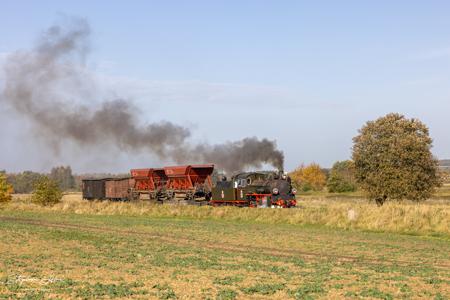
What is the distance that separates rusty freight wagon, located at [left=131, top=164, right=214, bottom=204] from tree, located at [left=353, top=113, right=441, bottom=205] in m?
16.1

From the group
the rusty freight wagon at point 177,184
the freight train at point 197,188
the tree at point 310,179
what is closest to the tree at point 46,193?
the freight train at point 197,188

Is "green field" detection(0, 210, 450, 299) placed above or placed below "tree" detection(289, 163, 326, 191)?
below

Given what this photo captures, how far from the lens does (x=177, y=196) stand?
6097 centimetres

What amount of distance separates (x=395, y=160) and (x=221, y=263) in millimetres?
42515

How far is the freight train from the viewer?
169ft

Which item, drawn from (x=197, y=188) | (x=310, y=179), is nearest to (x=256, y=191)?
(x=197, y=188)

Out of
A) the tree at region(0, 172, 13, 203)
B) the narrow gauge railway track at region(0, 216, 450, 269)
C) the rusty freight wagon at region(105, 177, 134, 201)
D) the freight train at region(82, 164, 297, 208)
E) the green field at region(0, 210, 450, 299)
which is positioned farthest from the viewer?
the rusty freight wagon at region(105, 177, 134, 201)

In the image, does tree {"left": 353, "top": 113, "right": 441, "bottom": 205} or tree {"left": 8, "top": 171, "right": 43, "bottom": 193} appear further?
tree {"left": 8, "top": 171, "right": 43, "bottom": 193}

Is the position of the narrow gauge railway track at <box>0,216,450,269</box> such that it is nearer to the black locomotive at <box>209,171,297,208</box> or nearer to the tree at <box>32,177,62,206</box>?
the black locomotive at <box>209,171,297,208</box>

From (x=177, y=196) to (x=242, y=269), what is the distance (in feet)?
137

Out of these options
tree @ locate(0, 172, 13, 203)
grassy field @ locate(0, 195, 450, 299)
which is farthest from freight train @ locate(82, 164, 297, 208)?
grassy field @ locate(0, 195, 450, 299)

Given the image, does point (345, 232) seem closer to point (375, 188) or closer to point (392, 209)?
point (392, 209)

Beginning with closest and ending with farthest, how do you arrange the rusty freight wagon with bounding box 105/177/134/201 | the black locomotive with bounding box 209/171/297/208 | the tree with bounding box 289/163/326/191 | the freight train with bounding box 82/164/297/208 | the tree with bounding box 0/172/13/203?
1. the black locomotive with bounding box 209/171/297/208
2. the freight train with bounding box 82/164/297/208
3. the tree with bounding box 0/172/13/203
4. the rusty freight wagon with bounding box 105/177/134/201
5. the tree with bounding box 289/163/326/191

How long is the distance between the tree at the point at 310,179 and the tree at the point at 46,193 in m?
78.1
